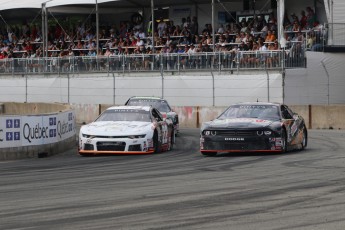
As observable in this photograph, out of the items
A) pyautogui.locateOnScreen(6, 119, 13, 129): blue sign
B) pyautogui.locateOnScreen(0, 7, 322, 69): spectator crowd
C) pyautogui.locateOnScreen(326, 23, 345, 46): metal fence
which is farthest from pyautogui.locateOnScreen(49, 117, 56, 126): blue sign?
pyautogui.locateOnScreen(326, 23, 345, 46): metal fence

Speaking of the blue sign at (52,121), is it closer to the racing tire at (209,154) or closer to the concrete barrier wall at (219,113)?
the racing tire at (209,154)

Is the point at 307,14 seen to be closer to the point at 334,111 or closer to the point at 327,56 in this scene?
the point at 327,56

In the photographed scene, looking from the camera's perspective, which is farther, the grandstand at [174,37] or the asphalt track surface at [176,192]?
the grandstand at [174,37]

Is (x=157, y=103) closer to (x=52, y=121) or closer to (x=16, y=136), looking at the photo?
(x=52, y=121)

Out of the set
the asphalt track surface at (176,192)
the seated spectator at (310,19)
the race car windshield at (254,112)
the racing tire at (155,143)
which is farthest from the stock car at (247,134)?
the seated spectator at (310,19)

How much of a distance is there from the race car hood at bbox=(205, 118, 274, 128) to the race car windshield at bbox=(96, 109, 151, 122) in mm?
2311

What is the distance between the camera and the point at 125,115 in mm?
23500

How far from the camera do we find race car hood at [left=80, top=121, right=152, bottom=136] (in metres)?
22.0

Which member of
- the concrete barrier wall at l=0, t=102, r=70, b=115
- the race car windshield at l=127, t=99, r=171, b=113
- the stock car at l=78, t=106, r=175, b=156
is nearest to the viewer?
the stock car at l=78, t=106, r=175, b=156

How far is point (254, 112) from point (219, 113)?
13.8 m

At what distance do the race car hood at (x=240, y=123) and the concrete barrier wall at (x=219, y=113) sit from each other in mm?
13195

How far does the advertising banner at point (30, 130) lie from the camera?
2136cm

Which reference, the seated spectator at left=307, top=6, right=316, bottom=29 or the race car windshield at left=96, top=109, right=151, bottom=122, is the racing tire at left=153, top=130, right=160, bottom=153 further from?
the seated spectator at left=307, top=6, right=316, bottom=29

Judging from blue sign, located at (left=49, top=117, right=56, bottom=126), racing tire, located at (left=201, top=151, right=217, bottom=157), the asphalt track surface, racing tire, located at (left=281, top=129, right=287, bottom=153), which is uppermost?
blue sign, located at (left=49, top=117, right=56, bottom=126)
